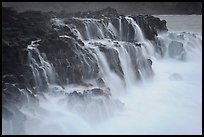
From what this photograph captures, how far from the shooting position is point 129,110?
14.0m

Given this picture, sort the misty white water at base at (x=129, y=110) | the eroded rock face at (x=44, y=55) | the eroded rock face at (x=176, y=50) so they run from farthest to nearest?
the eroded rock face at (x=176, y=50), the eroded rock face at (x=44, y=55), the misty white water at base at (x=129, y=110)

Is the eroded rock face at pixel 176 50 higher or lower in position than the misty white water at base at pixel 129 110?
higher

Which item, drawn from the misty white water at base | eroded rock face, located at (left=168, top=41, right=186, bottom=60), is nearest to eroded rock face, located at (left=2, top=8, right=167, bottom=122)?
the misty white water at base

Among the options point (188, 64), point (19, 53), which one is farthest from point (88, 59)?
point (188, 64)

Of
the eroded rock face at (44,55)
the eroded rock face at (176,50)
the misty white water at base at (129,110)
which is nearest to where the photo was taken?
the misty white water at base at (129,110)

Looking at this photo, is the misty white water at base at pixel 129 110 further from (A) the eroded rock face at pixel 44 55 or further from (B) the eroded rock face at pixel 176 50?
(B) the eroded rock face at pixel 176 50

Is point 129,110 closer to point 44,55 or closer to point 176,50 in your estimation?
point 44,55

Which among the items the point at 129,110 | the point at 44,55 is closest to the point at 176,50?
the point at 129,110

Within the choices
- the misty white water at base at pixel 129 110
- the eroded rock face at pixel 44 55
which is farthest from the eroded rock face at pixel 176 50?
the misty white water at base at pixel 129 110

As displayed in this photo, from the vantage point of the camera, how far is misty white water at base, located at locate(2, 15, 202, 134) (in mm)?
12234

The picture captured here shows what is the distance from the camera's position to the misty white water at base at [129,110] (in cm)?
1223

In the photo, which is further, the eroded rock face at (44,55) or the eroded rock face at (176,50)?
the eroded rock face at (176,50)

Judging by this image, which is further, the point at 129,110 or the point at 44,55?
the point at 44,55

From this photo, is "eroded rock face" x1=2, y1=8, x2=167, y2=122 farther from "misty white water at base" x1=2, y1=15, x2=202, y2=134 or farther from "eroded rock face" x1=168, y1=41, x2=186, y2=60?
"eroded rock face" x1=168, y1=41, x2=186, y2=60
